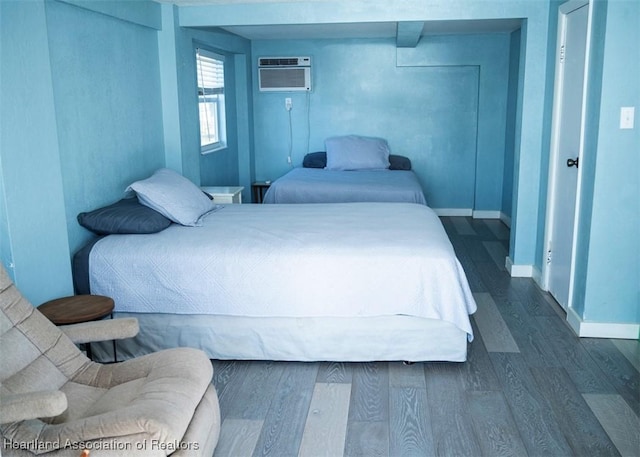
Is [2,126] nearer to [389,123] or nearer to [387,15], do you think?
[387,15]

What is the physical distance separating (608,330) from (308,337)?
1744 millimetres

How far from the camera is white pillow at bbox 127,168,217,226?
358 centimetres

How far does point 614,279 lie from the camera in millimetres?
3410

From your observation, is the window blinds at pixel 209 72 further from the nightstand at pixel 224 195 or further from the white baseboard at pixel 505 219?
the white baseboard at pixel 505 219

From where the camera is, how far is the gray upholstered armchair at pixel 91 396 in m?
1.81

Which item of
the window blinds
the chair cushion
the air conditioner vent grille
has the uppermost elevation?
the air conditioner vent grille

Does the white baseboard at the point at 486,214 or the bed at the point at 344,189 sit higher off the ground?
the bed at the point at 344,189

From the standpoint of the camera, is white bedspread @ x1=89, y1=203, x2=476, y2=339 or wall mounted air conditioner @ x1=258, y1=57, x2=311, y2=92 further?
wall mounted air conditioner @ x1=258, y1=57, x2=311, y2=92

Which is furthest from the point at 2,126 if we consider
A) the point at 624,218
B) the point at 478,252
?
the point at 478,252

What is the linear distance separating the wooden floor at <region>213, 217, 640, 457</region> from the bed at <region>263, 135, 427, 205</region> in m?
1.82

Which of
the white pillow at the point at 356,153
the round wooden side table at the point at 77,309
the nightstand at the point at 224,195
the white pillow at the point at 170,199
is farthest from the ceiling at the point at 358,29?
the round wooden side table at the point at 77,309

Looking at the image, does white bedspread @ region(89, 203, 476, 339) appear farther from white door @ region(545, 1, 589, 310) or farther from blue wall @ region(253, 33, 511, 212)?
blue wall @ region(253, 33, 511, 212)

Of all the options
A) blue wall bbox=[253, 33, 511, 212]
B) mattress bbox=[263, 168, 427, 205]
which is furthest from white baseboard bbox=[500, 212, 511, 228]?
mattress bbox=[263, 168, 427, 205]

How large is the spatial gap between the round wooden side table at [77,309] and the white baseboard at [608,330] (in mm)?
2560
